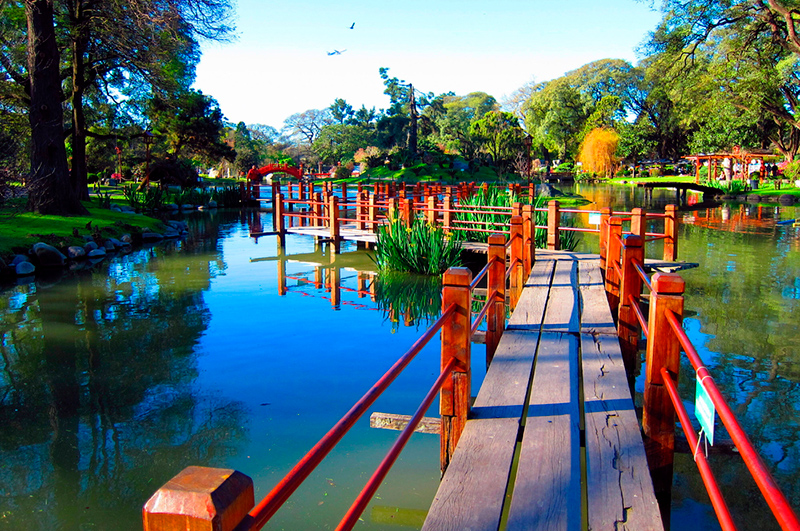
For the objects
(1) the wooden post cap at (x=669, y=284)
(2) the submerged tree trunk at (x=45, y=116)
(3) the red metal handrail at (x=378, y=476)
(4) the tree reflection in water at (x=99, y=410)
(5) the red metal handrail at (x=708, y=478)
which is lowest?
(4) the tree reflection in water at (x=99, y=410)

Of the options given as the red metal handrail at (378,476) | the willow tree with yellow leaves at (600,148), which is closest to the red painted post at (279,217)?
the red metal handrail at (378,476)

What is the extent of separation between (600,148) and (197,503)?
6100 cm

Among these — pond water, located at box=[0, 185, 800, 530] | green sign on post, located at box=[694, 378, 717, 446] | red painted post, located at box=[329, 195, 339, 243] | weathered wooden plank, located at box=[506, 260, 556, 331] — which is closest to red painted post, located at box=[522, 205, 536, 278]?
weathered wooden plank, located at box=[506, 260, 556, 331]

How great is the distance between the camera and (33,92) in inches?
666

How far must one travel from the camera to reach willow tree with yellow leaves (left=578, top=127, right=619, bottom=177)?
191 ft

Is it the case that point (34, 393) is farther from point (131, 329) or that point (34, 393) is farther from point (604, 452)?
point (604, 452)

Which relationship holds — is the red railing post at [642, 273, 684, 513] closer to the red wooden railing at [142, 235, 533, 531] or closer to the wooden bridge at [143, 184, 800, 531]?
the wooden bridge at [143, 184, 800, 531]

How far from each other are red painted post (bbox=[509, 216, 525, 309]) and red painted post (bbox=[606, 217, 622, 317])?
3.15 feet

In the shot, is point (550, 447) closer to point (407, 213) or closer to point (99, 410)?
point (99, 410)

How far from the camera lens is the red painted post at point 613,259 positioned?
21.5 ft

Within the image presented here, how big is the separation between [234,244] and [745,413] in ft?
47.0

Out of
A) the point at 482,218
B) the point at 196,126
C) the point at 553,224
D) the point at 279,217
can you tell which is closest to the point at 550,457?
the point at 553,224

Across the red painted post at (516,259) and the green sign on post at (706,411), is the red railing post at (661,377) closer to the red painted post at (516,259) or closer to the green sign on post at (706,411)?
the green sign on post at (706,411)

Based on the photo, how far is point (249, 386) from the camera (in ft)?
19.7
